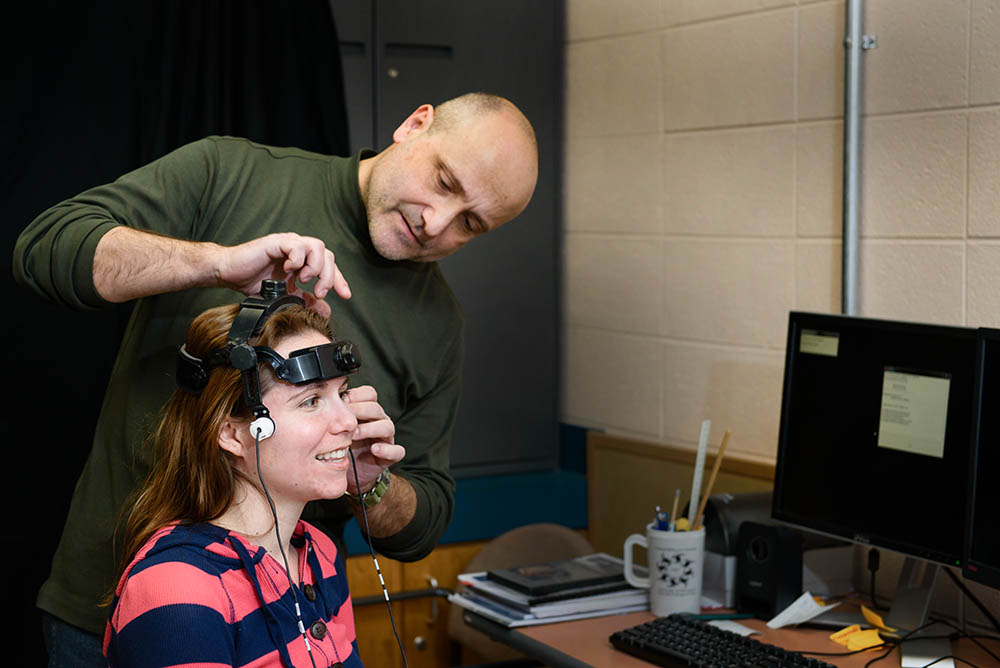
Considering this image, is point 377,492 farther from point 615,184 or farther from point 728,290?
point 615,184

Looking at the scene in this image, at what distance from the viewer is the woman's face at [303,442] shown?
4.88ft

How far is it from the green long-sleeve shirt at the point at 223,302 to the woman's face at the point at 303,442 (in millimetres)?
266

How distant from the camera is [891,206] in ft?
7.56

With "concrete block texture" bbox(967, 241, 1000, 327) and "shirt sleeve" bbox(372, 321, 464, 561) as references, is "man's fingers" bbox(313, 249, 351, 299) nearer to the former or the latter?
"shirt sleeve" bbox(372, 321, 464, 561)

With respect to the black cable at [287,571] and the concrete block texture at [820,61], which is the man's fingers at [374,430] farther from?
the concrete block texture at [820,61]

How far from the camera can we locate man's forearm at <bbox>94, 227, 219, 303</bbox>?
4.84 ft

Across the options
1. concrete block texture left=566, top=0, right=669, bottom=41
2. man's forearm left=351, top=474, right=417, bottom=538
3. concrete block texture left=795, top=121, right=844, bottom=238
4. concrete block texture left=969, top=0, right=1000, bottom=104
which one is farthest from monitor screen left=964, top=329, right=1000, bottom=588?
concrete block texture left=566, top=0, right=669, bottom=41

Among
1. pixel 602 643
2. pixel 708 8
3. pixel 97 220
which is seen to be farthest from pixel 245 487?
pixel 708 8

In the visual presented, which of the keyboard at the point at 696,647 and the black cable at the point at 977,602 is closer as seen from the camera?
the keyboard at the point at 696,647

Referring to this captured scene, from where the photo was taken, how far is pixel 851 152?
7.70ft

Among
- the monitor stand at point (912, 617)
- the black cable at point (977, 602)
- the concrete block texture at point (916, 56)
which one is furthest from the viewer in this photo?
the concrete block texture at point (916, 56)

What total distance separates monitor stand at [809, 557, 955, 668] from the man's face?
999mm

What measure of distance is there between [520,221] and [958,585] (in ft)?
5.14

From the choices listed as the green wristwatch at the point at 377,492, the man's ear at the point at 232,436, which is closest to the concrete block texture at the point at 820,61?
the green wristwatch at the point at 377,492
